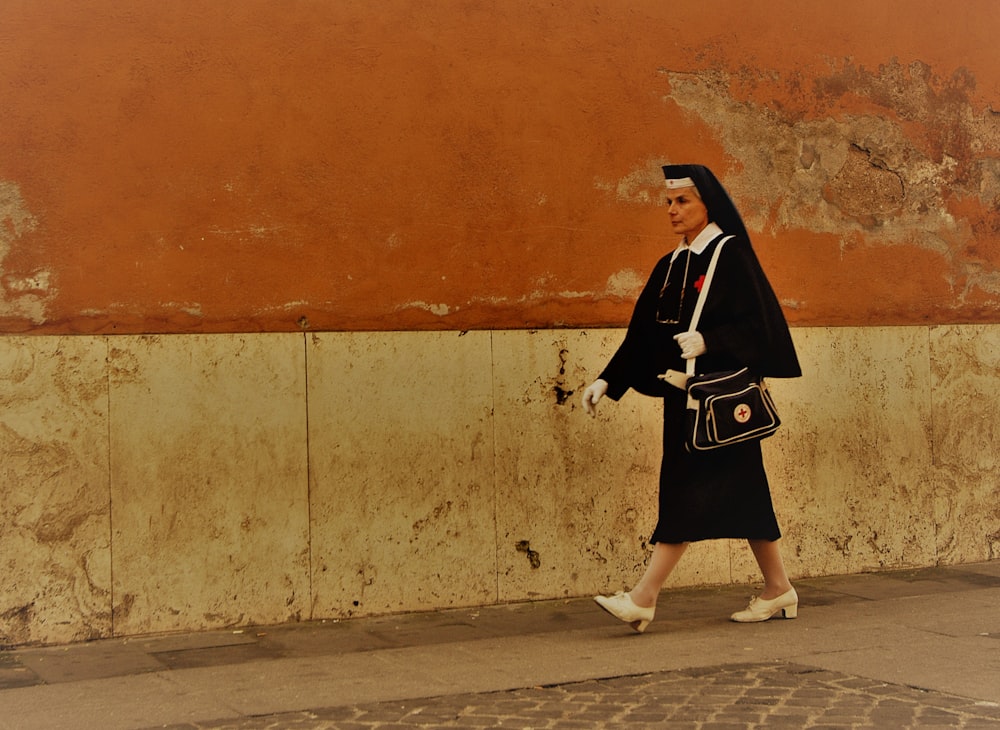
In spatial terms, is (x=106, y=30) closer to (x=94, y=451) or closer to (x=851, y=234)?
(x=94, y=451)

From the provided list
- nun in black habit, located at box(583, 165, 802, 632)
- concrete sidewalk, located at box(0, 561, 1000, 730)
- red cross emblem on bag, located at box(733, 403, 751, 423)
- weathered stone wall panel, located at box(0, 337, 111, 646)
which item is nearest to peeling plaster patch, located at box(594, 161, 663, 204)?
nun in black habit, located at box(583, 165, 802, 632)

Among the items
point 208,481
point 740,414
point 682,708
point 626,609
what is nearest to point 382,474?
Result: point 208,481

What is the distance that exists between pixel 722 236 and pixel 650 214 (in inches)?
42.6

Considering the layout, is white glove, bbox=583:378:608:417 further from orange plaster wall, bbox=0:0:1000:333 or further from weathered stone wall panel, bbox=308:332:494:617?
orange plaster wall, bbox=0:0:1000:333

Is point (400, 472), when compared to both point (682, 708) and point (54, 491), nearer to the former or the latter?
point (54, 491)

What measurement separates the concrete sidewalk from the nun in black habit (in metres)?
0.29

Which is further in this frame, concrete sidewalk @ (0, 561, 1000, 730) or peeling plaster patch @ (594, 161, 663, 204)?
peeling plaster patch @ (594, 161, 663, 204)

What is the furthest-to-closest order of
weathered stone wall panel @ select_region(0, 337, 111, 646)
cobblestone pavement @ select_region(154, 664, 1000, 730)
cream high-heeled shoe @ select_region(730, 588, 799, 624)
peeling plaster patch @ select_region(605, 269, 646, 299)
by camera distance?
peeling plaster patch @ select_region(605, 269, 646, 299)
cream high-heeled shoe @ select_region(730, 588, 799, 624)
weathered stone wall panel @ select_region(0, 337, 111, 646)
cobblestone pavement @ select_region(154, 664, 1000, 730)

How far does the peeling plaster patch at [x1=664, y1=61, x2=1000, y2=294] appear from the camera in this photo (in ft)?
22.7

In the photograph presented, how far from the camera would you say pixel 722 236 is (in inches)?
223

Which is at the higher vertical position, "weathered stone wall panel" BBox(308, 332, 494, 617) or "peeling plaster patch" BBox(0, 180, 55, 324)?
"peeling plaster patch" BBox(0, 180, 55, 324)

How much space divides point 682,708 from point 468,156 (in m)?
3.02

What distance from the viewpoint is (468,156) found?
6312 millimetres

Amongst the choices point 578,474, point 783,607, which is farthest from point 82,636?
point 783,607
